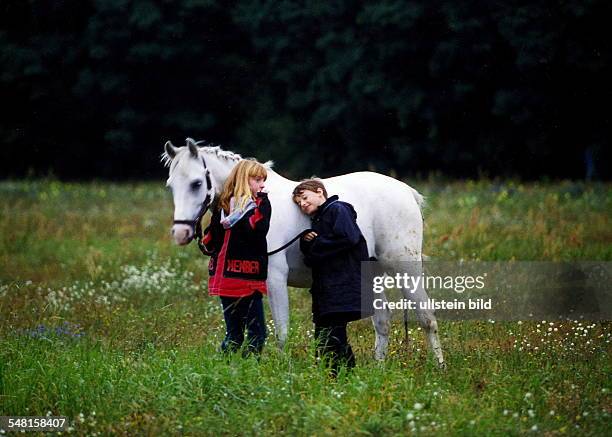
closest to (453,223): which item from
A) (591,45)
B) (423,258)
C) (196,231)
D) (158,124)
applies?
(423,258)

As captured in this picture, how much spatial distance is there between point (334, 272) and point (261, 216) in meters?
0.75

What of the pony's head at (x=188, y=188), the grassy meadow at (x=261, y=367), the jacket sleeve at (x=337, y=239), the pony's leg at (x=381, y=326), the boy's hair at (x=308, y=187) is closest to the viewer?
the grassy meadow at (x=261, y=367)

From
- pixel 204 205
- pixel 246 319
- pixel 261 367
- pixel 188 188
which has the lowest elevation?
pixel 261 367

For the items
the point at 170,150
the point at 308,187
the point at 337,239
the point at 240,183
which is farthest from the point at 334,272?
the point at 170,150

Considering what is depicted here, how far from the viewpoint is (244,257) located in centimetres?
702

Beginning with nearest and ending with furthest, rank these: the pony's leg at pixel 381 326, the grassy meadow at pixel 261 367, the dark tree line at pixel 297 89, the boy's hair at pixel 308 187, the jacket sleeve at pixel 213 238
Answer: the grassy meadow at pixel 261 367 < the boy's hair at pixel 308 187 < the jacket sleeve at pixel 213 238 < the pony's leg at pixel 381 326 < the dark tree line at pixel 297 89

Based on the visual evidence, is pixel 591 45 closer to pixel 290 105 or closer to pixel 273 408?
pixel 290 105

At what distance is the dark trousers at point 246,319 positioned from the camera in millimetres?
7121

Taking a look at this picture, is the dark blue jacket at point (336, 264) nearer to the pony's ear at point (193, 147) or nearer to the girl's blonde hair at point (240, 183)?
the girl's blonde hair at point (240, 183)

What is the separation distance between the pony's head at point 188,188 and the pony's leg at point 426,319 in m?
2.10

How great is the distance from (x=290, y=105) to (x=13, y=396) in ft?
119

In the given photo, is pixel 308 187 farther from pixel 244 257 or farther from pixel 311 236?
pixel 244 257

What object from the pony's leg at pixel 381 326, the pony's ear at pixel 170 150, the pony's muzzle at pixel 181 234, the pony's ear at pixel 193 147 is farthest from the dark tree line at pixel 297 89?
the pony's muzzle at pixel 181 234

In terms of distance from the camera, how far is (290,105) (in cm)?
4197
